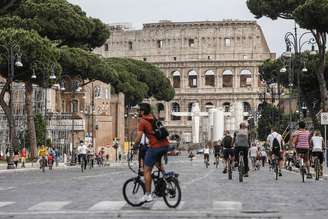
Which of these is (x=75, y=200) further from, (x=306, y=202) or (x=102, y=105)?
(x=102, y=105)

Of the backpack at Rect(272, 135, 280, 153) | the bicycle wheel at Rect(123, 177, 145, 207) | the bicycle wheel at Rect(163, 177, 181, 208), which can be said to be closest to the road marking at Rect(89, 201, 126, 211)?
the bicycle wheel at Rect(123, 177, 145, 207)

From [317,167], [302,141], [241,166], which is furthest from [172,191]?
[317,167]

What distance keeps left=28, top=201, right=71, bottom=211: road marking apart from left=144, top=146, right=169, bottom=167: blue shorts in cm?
162

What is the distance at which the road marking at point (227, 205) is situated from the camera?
48.5ft

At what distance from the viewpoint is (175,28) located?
545ft

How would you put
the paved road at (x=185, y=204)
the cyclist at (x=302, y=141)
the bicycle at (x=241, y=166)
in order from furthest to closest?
the cyclist at (x=302, y=141) → the bicycle at (x=241, y=166) → the paved road at (x=185, y=204)

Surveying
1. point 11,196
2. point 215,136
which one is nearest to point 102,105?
point 215,136

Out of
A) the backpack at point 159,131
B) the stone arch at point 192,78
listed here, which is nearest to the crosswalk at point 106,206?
the backpack at point 159,131

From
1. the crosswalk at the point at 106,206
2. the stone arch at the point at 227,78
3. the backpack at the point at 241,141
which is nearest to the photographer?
the crosswalk at the point at 106,206

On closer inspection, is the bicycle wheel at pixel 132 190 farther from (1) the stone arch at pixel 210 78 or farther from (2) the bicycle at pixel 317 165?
(1) the stone arch at pixel 210 78

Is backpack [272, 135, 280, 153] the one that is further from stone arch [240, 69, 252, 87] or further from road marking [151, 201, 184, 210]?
stone arch [240, 69, 252, 87]

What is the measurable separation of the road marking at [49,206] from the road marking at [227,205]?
253cm

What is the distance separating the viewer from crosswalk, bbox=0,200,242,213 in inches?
579

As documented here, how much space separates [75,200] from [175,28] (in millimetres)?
150013
